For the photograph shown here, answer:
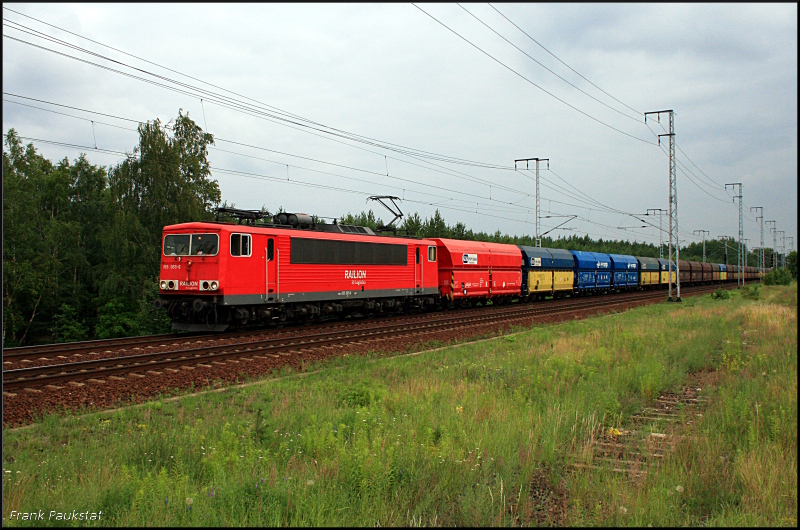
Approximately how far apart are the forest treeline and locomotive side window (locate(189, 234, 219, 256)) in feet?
64.2

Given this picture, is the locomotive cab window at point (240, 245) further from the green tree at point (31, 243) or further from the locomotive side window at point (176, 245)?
the green tree at point (31, 243)

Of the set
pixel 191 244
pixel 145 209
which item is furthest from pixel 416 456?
pixel 145 209

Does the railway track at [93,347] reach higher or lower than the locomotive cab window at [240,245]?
lower

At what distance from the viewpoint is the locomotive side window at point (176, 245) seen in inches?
729

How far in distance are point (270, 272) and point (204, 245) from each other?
246cm

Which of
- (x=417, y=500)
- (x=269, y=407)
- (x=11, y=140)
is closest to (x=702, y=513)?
(x=417, y=500)

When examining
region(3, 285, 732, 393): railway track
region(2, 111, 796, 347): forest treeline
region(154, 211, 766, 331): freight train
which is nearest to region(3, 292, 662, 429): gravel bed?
region(3, 285, 732, 393): railway track

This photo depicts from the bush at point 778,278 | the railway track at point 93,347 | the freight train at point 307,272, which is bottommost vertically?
the railway track at point 93,347

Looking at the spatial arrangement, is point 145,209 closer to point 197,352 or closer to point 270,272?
point 270,272

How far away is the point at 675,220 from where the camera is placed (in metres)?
36.0

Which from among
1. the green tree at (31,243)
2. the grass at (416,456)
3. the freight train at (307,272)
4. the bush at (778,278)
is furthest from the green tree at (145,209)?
the bush at (778,278)

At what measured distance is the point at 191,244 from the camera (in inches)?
723

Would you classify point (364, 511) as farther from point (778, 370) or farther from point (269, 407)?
point (778, 370)

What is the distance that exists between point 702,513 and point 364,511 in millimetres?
3292
